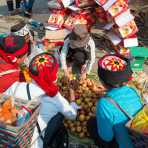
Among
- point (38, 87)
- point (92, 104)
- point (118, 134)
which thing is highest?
point (38, 87)

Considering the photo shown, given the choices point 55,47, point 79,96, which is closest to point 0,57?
point 79,96

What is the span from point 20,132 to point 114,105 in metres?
0.79

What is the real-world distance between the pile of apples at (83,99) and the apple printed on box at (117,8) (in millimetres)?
1606

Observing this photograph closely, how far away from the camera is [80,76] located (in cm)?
535

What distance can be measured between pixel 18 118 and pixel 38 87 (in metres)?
0.47

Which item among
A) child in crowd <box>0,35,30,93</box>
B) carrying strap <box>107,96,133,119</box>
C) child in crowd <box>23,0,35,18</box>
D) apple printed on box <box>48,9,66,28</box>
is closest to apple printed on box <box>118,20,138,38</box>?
apple printed on box <box>48,9,66,28</box>

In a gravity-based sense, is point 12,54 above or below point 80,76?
above

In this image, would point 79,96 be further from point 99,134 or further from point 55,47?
point 55,47

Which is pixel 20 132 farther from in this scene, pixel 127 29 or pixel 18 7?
pixel 18 7

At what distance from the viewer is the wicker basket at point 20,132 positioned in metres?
3.08

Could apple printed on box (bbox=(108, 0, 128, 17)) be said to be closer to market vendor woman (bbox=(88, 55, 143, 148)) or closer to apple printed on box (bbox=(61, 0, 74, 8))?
apple printed on box (bbox=(61, 0, 74, 8))

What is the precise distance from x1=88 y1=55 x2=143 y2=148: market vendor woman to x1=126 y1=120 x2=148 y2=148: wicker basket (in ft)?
0.60

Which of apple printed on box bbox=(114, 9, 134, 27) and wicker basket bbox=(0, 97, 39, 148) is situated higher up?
apple printed on box bbox=(114, 9, 134, 27)

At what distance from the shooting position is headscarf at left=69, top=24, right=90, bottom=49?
5207mm
